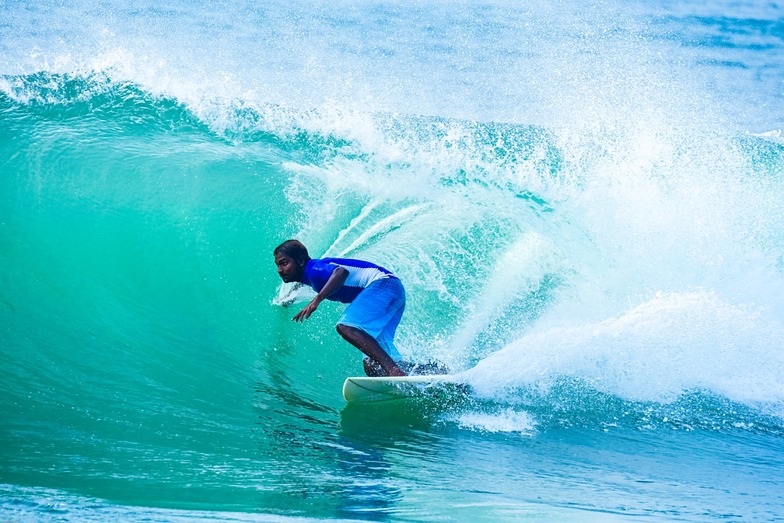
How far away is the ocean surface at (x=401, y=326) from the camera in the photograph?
3.75 meters

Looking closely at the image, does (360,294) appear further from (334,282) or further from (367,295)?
(334,282)

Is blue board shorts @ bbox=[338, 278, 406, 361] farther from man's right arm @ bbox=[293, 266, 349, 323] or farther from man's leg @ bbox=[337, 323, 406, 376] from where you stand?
man's right arm @ bbox=[293, 266, 349, 323]

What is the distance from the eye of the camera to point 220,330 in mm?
6281

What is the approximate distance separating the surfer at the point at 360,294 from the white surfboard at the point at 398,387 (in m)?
0.10

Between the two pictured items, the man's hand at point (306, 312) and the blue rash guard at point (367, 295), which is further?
the blue rash guard at point (367, 295)

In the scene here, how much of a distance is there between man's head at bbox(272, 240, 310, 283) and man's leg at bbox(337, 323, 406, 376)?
1.42 feet

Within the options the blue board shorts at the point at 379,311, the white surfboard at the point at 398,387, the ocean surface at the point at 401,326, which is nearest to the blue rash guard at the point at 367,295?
the blue board shorts at the point at 379,311

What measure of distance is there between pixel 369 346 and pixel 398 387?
31 cm

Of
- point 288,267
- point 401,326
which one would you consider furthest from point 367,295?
point 401,326

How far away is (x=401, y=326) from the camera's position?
22.5 ft

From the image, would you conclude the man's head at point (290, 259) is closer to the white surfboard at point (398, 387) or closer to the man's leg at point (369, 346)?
the man's leg at point (369, 346)

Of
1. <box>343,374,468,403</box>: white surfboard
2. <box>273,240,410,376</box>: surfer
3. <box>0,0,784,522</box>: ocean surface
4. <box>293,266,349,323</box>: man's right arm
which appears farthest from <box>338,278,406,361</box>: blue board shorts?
<box>0,0,784,522</box>: ocean surface

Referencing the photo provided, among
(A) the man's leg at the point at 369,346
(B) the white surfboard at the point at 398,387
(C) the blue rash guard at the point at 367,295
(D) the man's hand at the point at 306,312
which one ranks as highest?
(C) the blue rash guard at the point at 367,295

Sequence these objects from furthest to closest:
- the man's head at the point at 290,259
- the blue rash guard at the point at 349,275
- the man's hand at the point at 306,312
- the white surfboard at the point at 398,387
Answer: the blue rash guard at the point at 349,275
the man's head at the point at 290,259
the white surfboard at the point at 398,387
the man's hand at the point at 306,312
